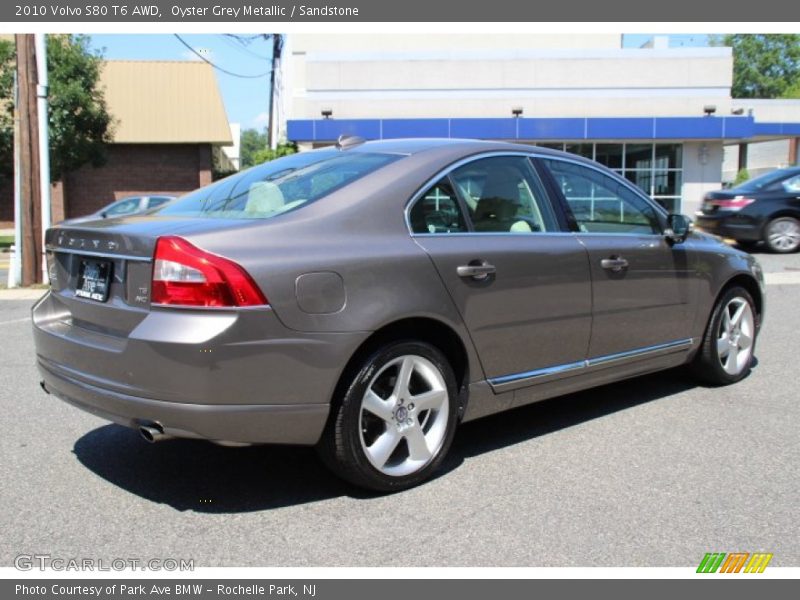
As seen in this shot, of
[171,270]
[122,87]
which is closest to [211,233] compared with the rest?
[171,270]

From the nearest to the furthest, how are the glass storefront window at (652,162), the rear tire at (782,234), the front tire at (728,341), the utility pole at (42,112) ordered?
the front tire at (728,341) < the utility pole at (42,112) < the rear tire at (782,234) < the glass storefront window at (652,162)

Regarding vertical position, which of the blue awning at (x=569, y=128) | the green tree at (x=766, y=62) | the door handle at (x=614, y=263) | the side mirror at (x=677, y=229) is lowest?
the door handle at (x=614, y=263)

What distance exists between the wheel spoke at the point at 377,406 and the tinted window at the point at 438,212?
2.73 ft

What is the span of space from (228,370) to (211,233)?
0.58m

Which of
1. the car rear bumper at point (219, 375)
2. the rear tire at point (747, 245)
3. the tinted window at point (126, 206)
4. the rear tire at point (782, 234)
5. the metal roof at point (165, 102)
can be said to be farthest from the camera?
the metal roof at point (165, 102)

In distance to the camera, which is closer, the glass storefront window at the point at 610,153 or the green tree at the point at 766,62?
the glass storefront window at the point at 610,153

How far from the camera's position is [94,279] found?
3.74 meters

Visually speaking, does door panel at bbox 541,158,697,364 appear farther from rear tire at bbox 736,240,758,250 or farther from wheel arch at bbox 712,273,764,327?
rear tire at bbox 736,240,758,250

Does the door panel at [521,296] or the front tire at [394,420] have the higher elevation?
the door panel at [521,296]

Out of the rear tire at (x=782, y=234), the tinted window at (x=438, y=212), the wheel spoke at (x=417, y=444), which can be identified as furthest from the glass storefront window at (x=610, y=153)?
the wheel spoke at (x=417, y=444)

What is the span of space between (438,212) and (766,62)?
92.6m

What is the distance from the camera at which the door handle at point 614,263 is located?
4738mm

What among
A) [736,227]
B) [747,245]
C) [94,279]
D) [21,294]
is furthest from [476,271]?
[747,245]

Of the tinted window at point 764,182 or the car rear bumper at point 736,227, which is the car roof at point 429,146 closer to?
the car rear bumper at point 736,227
